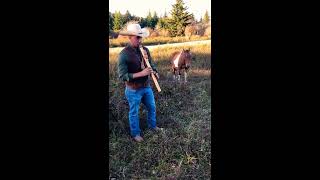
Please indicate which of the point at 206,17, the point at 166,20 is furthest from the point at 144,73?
the point at 206,17

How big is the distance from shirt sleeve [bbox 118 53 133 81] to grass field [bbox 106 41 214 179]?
51 millimetres

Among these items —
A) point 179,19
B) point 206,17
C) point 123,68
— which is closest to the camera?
point 123,68

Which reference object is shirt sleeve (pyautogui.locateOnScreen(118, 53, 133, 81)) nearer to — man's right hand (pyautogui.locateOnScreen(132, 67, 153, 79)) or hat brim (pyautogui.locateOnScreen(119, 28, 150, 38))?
man's right hand (pyautogui.locateOnScreen(132, 67, 153, 79))

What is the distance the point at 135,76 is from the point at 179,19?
32.6 inches

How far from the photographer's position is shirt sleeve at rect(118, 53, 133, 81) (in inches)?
202

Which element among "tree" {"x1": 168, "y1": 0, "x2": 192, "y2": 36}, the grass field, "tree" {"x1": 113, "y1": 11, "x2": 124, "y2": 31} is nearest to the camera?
the grass field

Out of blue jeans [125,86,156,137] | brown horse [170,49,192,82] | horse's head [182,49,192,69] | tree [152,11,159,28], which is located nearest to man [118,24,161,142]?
blue jeans [125,86,156,137]

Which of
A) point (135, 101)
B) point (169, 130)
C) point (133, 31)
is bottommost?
point (169, 130)

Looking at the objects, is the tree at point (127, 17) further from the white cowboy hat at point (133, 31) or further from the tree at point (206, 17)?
the tree at point (206, 17)

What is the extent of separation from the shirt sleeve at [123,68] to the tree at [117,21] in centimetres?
31

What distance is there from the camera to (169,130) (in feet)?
17.3

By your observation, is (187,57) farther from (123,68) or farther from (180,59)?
(123,68)

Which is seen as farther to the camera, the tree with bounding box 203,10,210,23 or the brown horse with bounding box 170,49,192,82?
the brown horse with bounding box 170,49,192,82

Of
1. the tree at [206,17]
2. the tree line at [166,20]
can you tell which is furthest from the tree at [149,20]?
the tree at [206,17]
